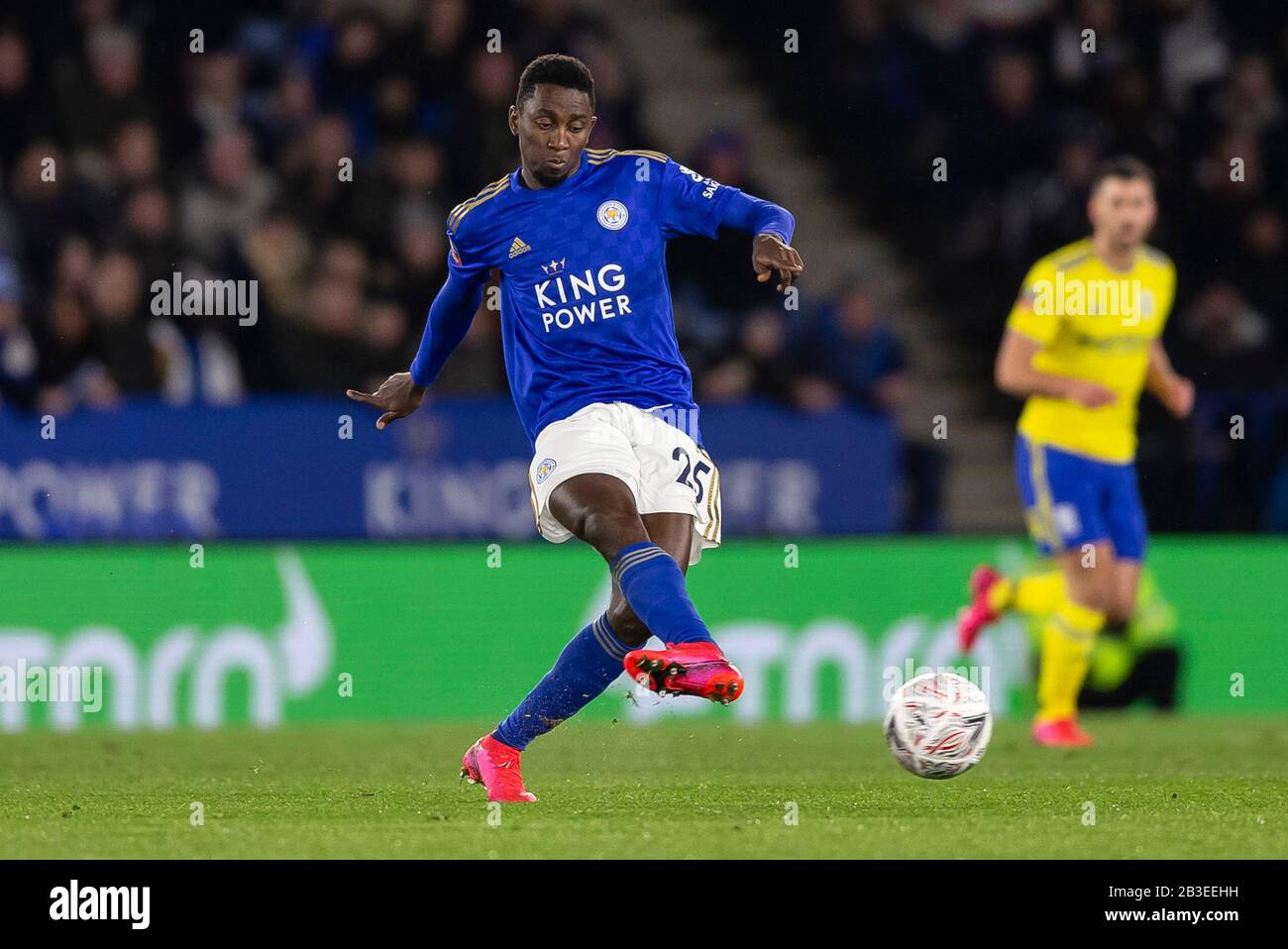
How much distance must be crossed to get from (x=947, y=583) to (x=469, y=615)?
2237 mm

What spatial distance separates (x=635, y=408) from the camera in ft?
19.0

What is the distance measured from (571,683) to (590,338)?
955mm

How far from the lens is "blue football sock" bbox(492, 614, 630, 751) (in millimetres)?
5891

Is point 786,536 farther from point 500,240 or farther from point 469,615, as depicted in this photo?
point 500,240

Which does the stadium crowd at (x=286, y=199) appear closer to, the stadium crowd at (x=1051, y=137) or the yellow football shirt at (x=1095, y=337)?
the stadium crowd at (x=1051, y=137)

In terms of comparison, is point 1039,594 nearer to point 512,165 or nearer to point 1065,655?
point 1065,655

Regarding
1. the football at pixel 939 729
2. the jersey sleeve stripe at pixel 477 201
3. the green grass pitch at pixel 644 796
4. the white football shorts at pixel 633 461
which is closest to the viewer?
the green grass pitch at pixel 644 796

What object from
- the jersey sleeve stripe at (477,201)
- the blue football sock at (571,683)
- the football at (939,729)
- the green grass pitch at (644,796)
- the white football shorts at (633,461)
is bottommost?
the green grass pitch at (644,796)

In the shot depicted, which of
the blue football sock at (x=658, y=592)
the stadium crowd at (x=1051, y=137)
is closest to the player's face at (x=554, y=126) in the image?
the blue football sock at (x=658, y=592)

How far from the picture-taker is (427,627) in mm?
9789

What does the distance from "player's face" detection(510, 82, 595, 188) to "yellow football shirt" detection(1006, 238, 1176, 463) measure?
11.7 ft

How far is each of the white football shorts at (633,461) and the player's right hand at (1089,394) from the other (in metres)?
3.30

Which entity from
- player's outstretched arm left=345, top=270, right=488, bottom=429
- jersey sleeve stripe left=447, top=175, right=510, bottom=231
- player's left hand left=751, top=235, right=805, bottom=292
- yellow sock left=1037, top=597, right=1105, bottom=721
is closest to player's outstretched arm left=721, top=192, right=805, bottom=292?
player's left hand left=751, top=235, right=805, bottom=292

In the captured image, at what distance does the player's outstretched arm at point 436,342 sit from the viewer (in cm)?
615
